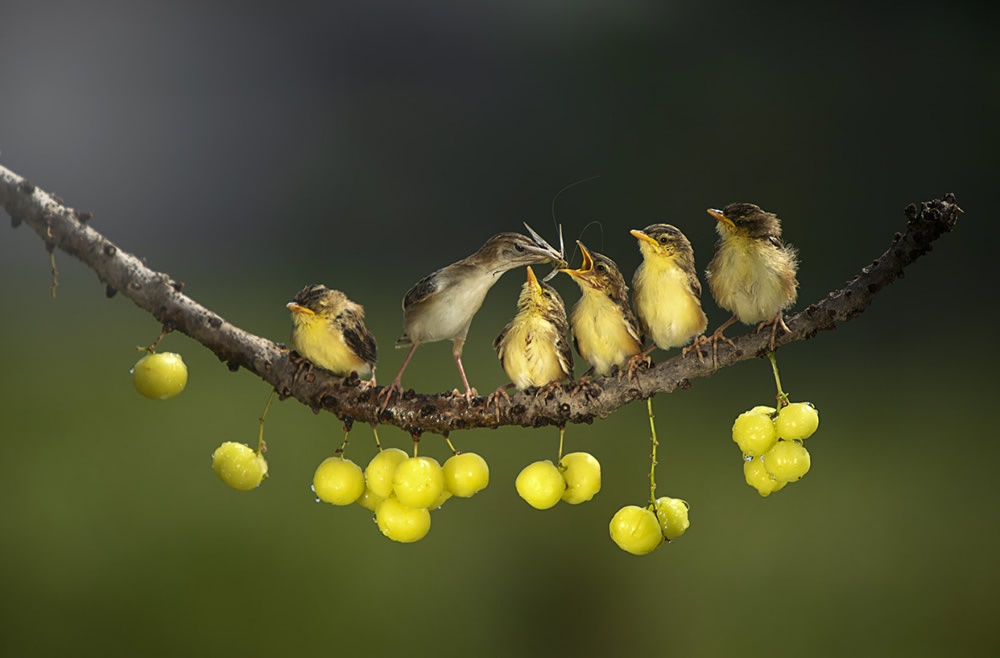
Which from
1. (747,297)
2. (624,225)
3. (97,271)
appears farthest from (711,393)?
(97,271)

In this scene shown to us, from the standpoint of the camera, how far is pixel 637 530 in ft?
4.07

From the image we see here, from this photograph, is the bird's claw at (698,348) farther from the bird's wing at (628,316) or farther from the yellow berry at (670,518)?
the yellow berry at (670,518)

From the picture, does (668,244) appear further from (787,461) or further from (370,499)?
(370,499)

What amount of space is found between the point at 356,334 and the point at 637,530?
60 centimetres

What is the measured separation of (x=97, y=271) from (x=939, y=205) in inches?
56.9

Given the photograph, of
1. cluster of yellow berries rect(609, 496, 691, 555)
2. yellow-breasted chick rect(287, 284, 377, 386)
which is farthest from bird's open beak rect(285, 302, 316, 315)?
cluster of yellow berries rect(609, 496, 691, 555)

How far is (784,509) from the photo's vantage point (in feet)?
8.50

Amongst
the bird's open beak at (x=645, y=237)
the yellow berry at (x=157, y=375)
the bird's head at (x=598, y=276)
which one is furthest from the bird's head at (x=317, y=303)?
the bird's open beak at (x=645, y=237)

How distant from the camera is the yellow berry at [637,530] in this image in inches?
48.8

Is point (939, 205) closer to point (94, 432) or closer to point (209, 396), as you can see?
point (209, 396)


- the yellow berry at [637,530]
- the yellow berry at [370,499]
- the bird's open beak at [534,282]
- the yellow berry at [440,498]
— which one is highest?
the bird's open beak at [534,282]

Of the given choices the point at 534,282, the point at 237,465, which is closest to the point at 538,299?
the point at 534,282

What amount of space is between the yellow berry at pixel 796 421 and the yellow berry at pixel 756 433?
0.05 ft

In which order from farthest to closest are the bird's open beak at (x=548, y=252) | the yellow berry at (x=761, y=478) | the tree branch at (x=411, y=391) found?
the bird's open beak at (x=548, y=252), the yellow berry at (x=761, y=478), the tree branch at (x=411, y=391)
